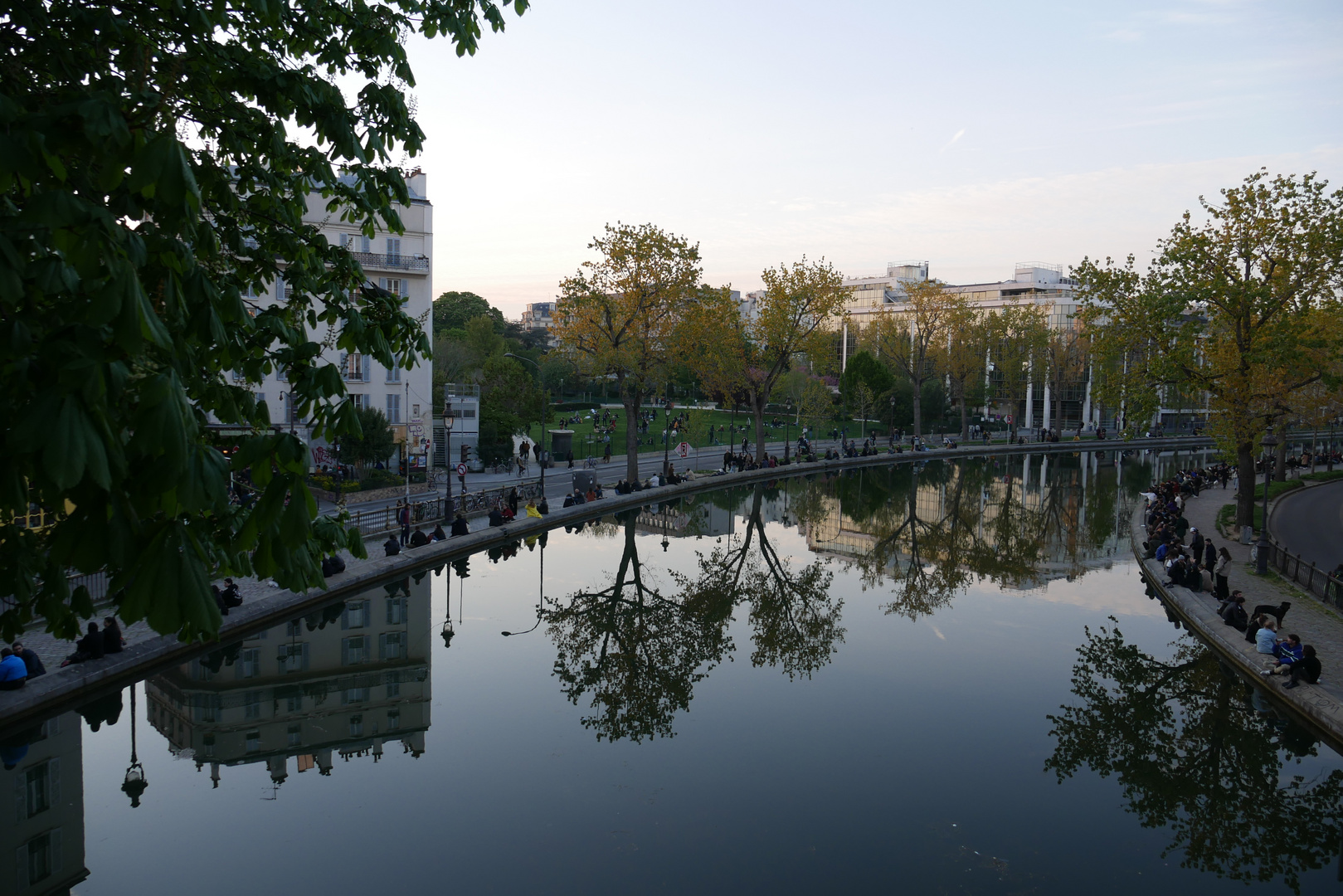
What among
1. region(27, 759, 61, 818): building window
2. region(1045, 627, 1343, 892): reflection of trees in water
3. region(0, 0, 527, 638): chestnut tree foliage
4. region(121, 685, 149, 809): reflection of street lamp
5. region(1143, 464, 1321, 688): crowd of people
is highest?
region(0, 0, 527, 638): chestnut tree foliage

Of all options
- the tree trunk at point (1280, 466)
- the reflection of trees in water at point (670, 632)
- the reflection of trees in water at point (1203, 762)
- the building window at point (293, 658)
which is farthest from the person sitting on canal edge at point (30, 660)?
the tree trunk at point (1280, 466)

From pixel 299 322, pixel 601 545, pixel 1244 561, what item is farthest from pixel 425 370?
pixel 299 322

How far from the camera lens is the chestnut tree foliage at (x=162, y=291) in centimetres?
359

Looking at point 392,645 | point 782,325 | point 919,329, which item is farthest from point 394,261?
point 919,329

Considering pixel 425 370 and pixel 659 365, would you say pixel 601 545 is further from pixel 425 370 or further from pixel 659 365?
pixel 425 370

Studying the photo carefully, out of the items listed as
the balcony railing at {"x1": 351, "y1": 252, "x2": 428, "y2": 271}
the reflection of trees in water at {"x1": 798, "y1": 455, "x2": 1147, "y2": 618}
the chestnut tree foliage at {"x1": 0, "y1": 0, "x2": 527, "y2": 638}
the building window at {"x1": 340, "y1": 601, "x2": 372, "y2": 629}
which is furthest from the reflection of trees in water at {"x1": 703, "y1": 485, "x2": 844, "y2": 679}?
the balcony railing at {"x1": 351, "y1": 252, "x2": 428, "y2": 271}

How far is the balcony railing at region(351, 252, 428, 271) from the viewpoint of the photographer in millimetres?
42469

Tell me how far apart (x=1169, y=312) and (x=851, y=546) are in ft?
42.2

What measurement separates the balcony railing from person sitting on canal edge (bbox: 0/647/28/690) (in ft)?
102

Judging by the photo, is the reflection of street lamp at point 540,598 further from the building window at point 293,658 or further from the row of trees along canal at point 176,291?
the row of trees along canal at point 176,291

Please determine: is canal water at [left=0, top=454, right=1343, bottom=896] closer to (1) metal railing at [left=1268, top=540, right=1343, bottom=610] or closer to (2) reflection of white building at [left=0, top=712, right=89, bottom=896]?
(2) reflection of white building at [left=0, top=712, right=89, bottom=896]

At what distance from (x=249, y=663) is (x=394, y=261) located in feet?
97.6

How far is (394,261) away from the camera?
142 feet

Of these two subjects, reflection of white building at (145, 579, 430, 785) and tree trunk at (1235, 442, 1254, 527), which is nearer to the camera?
reflection of white building at (145, 579, 430, 785)
